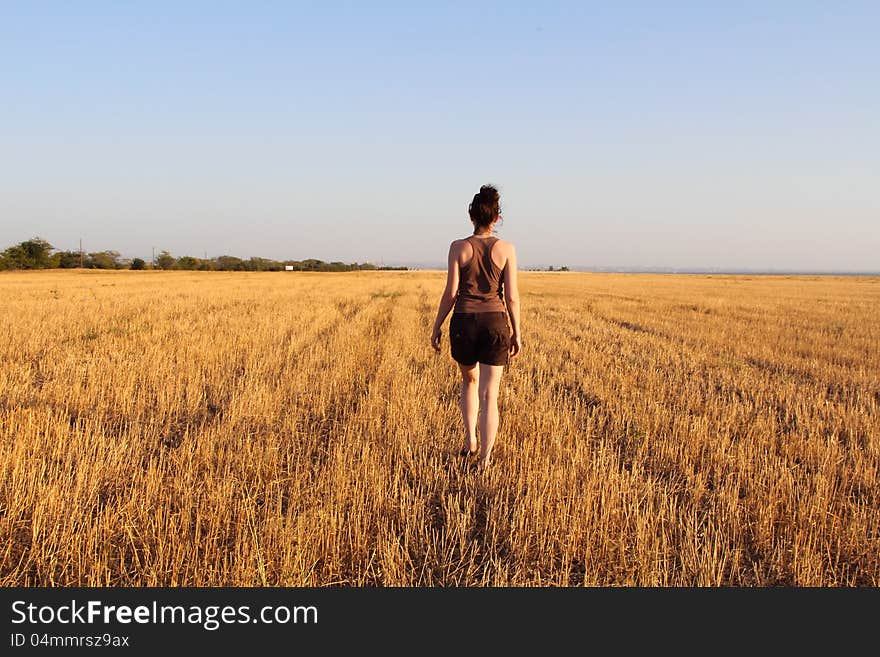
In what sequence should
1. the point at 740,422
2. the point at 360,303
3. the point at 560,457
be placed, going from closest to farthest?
the point at 560,457
the point at 740,422
the point at 360,303

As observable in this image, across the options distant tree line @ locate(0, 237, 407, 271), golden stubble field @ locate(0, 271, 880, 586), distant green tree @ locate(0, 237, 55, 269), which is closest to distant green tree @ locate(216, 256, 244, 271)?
distant tree line @ locate(0, 237, 407, 271)

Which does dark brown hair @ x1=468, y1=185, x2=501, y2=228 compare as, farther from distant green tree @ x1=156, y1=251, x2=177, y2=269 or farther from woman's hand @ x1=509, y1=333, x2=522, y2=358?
distant green tree @ x1=156, y1=251, x2=177, y2=269

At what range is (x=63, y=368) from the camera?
7.82 metres

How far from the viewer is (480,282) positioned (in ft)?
13.9

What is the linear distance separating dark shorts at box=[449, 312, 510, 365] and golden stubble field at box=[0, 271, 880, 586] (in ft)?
3.14

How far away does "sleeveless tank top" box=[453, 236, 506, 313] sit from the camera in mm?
4195

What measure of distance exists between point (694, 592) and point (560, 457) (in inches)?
73.4

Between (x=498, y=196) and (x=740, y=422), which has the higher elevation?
(x=498, y=196)

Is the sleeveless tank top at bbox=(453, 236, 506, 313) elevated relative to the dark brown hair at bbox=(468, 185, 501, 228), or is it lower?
lower

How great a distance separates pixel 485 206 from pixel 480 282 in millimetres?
625

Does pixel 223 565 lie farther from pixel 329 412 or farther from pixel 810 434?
pixel 810 434

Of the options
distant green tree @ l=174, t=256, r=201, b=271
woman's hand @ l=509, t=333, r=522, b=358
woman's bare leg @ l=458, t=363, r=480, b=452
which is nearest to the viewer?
woman's hand @ l=509, t=333, r=522, b=358

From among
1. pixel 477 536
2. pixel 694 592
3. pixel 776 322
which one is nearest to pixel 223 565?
pixel 477 536

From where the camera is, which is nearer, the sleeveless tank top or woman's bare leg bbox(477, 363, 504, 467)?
the sleeveless tank top
